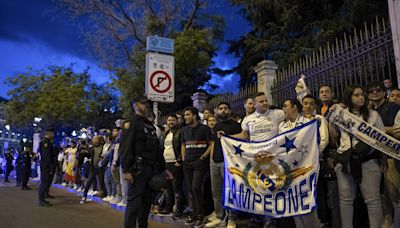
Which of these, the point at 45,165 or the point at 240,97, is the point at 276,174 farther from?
the point at 45,165

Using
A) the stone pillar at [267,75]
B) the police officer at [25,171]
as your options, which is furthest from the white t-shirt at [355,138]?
the police officer at [25,171]

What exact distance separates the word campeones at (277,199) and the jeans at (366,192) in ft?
1.10

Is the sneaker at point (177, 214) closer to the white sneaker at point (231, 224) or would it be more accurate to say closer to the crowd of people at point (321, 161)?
the crowd of people at point (321, 161)

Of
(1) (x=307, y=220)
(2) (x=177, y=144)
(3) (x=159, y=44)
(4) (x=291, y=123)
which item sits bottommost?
(1) (x=307, y=220)

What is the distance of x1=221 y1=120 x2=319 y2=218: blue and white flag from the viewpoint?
13.3 feet

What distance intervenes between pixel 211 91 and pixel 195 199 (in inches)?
738

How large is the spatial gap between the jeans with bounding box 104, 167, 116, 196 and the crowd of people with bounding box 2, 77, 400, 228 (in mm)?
2558

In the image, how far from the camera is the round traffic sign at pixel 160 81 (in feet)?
20.8

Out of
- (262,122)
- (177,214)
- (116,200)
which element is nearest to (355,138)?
(262,122)

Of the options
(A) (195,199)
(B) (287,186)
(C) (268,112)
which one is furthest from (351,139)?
(A) (195,199)

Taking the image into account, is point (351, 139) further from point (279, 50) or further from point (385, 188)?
point (279, 50)

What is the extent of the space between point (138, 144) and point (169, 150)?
2139mm

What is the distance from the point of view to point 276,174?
4.30 metres

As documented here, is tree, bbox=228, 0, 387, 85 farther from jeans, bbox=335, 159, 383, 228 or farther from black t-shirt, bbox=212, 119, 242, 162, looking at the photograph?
jeans, bbox=335, 159, 383, 228
